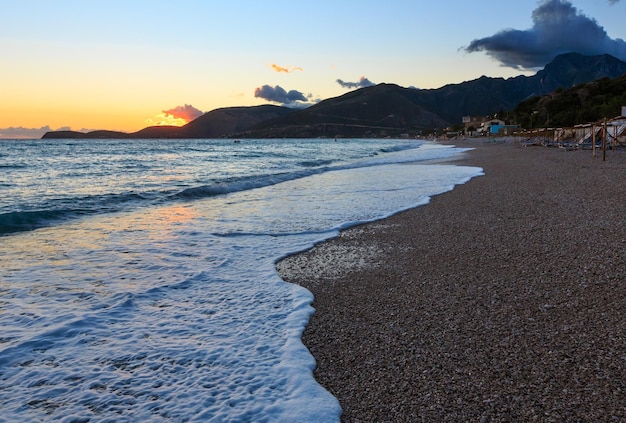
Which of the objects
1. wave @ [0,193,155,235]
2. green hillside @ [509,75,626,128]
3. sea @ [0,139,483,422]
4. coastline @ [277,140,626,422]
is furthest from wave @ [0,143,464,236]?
green hillside @ [509,75,626,128]

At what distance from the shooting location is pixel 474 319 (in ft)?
13.7

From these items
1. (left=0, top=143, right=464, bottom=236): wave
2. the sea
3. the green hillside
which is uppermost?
the green hillside

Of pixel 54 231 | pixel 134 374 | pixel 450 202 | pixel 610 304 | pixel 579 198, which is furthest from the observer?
pixel 450 202

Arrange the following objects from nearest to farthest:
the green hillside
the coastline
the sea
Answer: the coastline
the sea
the green hillside

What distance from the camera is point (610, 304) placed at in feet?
13.9

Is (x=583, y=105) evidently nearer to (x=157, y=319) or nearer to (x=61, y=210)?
(x=61, y=210)

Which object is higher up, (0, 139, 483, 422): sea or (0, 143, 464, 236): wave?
(0, 143, 464, 236): wave

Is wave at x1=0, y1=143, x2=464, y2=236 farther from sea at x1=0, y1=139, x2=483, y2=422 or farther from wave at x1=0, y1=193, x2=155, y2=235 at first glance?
sea at x1=0, y1=139, x2=483, y2=422

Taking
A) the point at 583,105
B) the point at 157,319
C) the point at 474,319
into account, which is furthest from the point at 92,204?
the point at 583,105

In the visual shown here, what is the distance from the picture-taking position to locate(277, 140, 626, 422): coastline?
115 inches

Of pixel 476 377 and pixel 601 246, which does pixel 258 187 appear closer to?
pixel 601 246

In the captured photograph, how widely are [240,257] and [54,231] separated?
4.85 m

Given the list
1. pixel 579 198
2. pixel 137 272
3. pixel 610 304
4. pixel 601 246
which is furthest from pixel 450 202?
pixel 137 272

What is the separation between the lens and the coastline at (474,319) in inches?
115
